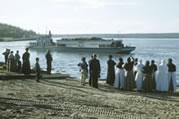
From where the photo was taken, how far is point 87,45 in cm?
7894

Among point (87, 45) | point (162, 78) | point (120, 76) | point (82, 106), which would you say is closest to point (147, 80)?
point (162, 78)

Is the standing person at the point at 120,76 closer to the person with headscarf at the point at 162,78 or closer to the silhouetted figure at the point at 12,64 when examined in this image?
the person with headscarf at the point at 162,78

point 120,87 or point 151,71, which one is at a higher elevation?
point 151,71

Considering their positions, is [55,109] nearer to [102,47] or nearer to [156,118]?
[156,118]

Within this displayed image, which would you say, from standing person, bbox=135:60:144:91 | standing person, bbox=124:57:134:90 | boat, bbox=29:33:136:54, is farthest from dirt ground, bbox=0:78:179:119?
boat, bbox=29:33:136:54

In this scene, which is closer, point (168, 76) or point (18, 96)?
point (18, 96)

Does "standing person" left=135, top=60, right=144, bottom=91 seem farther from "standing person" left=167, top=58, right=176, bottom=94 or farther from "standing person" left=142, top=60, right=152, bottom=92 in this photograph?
"standing person" left=167, top=58, right=176, bottom=94

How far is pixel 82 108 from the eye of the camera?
845 centimetres

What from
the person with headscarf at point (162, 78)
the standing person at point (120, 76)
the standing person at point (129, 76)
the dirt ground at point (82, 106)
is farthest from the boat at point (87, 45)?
the dirt ground at point (82, 106)

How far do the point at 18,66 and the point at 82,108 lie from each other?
34.7ft

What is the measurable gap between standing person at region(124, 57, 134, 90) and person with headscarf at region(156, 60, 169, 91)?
112cm

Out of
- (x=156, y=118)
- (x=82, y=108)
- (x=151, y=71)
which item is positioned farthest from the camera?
(x=151, y=71)

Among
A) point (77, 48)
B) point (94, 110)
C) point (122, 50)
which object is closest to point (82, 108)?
point (94, 110)

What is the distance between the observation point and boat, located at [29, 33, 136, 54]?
235 ft
